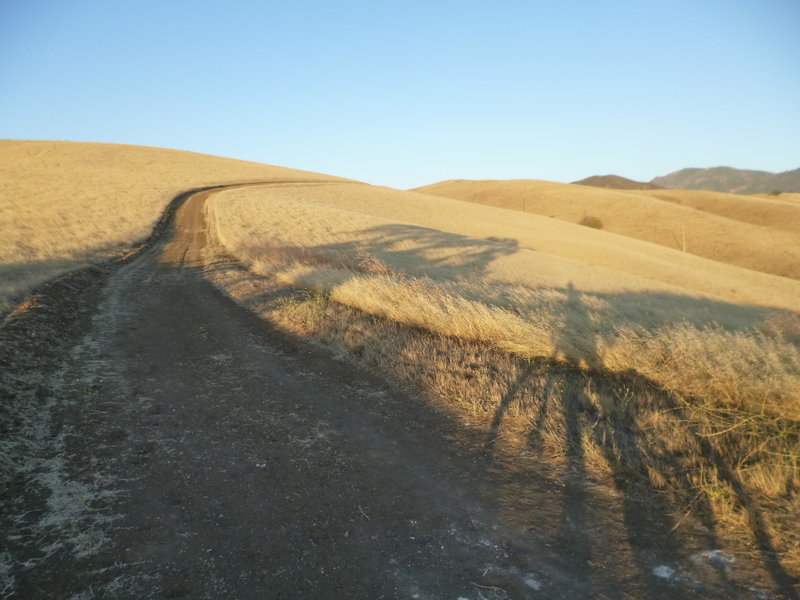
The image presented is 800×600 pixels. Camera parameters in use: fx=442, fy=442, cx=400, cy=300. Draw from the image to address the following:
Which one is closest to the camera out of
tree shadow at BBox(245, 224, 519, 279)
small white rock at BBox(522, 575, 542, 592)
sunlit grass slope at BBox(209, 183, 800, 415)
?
small white rock at BBox(522, 575, 542, 592)

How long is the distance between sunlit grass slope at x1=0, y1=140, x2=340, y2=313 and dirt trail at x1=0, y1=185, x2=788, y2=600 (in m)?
6.84

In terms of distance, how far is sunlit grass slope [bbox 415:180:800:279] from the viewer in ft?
156

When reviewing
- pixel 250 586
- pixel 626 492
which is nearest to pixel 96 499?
pixel 250 586

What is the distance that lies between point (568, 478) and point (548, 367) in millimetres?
2459

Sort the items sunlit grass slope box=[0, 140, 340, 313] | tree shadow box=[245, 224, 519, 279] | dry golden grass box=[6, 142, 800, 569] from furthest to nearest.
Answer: sunlit grass slope box=[0, 140, 340, 313] → tree shadow box=[245, 224, 519, 279] → dry golden grass box=[6, 142, 800, 569]

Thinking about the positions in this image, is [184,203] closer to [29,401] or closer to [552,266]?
[552,266]

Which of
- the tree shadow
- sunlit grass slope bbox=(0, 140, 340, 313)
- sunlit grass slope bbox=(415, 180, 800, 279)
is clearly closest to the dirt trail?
sunlit grass slope bbox=(0, 140, 340, 313)

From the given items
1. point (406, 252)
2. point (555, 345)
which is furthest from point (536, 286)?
point (555, 345)

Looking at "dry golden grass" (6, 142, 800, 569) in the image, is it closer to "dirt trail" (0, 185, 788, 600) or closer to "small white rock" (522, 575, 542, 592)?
"dirt trail" (0, 185, 788, 600)

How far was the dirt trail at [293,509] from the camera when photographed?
3004 mm

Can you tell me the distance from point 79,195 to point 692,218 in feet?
225

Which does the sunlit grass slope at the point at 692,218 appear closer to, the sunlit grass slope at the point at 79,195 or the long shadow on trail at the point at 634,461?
the sunlit grass slope at the point at 79,195

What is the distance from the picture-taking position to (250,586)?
296cm

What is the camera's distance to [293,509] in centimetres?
373
